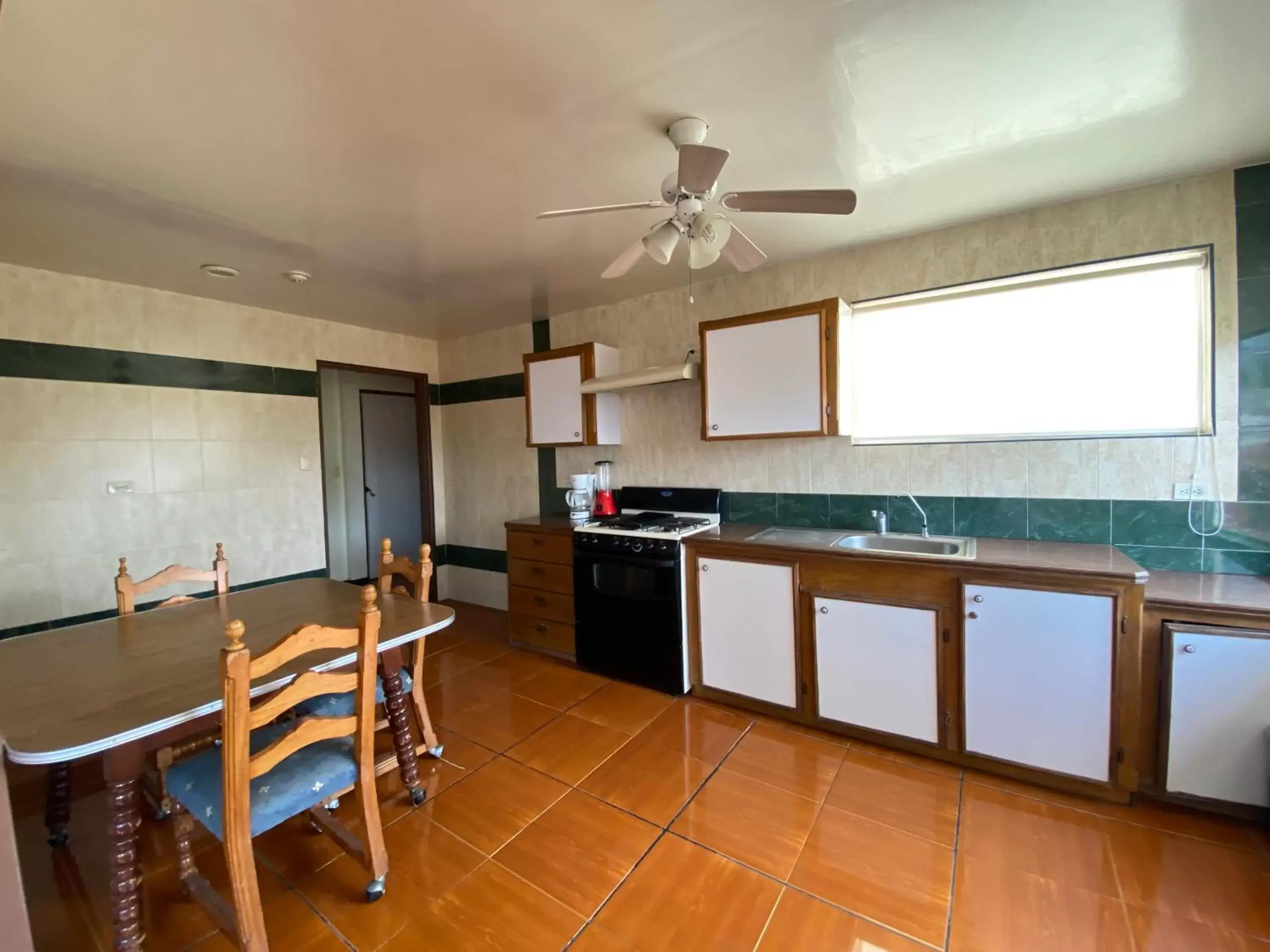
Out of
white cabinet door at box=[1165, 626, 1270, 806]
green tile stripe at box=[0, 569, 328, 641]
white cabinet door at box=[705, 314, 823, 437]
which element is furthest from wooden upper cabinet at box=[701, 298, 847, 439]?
green tile stripe at box=[0, 569, 328, 641]

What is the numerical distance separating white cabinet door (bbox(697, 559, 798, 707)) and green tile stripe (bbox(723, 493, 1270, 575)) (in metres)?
0.60

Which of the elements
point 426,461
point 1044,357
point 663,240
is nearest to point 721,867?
point 663,240

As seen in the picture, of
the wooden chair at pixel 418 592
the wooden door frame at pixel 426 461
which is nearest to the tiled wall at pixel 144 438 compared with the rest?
the wooden door frame at pixel 426 461

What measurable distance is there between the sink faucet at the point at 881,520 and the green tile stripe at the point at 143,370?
383 cm

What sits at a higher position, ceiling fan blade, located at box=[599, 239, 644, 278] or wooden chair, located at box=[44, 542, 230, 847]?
ceiling fan blade, located at box=[599, 239, 644, 278]

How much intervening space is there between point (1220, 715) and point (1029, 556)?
708 mm

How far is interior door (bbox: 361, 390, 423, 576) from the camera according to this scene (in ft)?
17.5

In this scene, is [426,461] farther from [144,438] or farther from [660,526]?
[660,526]

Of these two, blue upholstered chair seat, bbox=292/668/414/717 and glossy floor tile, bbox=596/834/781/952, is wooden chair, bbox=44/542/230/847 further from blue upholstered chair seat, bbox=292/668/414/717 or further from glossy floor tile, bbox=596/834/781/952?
glossy floor tile, bbox=596/834/781/952

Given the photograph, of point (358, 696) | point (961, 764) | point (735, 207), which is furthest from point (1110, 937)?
point (735, 207)

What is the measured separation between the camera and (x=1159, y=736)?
1854mm

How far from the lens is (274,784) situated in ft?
4.81

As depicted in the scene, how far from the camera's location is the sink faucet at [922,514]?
8.57 ft

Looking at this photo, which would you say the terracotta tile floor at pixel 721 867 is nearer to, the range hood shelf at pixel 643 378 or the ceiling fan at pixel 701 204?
the range hood shelf at pixel 643 378
